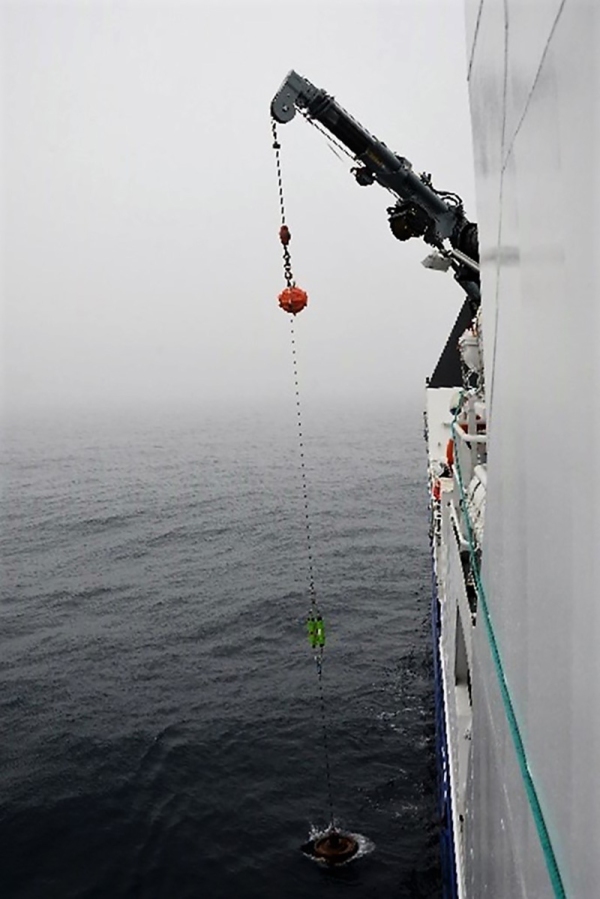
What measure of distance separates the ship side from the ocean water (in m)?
13.0

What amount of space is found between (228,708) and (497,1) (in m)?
21.2

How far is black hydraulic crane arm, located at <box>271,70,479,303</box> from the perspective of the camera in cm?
1744

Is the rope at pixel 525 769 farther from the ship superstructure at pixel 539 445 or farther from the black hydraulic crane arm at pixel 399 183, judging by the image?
the black hydraulic crane arm at pixel 399 183

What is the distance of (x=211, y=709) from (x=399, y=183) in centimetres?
1674

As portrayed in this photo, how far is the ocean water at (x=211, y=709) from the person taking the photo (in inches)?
593

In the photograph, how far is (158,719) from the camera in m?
20.8

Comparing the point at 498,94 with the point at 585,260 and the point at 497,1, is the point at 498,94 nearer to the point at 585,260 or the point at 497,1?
the point at 497,1

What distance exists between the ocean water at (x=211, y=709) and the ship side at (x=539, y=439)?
13.0 m

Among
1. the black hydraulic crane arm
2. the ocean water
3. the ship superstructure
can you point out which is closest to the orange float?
the black hydraulic crane arm

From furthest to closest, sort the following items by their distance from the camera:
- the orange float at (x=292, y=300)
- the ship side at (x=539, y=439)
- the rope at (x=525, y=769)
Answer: the orange float at (x=292, y=300) < the rope at (x=525, y=769) < the ship side at (x=539, y=439)

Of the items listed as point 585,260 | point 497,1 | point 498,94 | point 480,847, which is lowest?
point 480,847

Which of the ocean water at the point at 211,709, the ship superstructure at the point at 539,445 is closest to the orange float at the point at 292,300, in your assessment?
the ship superstructure at the point at 539,445

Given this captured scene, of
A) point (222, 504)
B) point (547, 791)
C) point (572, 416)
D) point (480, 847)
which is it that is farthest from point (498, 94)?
point (222, 504)

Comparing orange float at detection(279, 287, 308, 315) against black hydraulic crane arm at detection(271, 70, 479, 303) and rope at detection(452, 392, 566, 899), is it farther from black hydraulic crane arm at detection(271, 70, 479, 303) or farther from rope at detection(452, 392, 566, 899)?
rope at detection(452, 392, 566, 899)
